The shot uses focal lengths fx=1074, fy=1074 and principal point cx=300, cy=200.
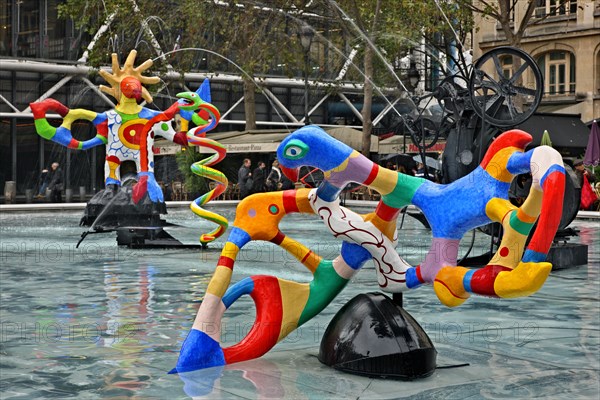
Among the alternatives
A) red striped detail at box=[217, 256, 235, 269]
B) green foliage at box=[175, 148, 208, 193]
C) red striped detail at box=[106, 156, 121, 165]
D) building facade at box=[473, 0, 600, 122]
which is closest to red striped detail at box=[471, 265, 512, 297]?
red striped detail at box=[217, 256, 235, 269]

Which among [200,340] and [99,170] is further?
[99,170]

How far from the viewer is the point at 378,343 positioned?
22.9 feet

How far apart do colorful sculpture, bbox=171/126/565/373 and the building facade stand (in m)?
39.5

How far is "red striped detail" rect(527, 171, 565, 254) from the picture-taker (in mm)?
6113

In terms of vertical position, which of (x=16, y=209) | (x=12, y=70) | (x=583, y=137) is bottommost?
(x=16, y=209)

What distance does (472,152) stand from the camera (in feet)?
45.5

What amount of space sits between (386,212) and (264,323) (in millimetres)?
1121

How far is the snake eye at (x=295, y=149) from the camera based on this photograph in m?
6.88

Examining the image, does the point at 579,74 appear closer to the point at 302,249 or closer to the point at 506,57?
the point at 506,57

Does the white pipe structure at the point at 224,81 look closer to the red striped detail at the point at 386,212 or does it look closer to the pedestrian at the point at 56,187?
the pedestrian at the point at 56,187

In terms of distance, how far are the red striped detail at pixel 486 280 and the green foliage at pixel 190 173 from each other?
29.4 meters

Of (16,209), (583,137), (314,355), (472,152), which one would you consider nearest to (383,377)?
(314,355)

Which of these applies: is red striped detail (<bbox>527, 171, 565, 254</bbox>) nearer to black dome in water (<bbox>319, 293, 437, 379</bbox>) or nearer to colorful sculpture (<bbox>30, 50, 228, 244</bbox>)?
black dome in water (<bbox>319, 293, 437, 379</bbox>)

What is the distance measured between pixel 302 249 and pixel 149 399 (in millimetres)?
1701
